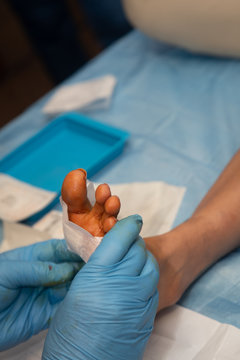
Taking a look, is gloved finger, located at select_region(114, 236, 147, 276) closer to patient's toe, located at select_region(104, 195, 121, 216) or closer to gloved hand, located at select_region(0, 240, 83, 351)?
patient's toe, located at select_region(104, 195, 121, 216)

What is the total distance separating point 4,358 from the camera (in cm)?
84

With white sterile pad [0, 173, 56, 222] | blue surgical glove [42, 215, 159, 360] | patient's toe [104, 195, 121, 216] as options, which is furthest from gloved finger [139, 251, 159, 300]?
white sterile pad [0, 173, 56, 222]

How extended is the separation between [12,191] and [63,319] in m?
0.58

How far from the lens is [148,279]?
0.69 meters

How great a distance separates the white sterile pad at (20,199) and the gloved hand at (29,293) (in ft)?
0.84

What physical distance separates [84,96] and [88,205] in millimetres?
841

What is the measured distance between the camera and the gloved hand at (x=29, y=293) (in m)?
0.81

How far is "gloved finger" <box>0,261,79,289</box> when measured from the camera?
819 millimetres

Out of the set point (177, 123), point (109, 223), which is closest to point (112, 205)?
point (109, 223)

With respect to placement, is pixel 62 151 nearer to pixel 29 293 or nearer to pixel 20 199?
pixel 20 199

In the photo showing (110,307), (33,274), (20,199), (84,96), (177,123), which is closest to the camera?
(110,307)

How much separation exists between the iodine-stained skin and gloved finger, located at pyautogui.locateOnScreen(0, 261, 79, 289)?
0.13 metres

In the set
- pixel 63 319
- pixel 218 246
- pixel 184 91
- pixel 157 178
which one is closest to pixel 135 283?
pixel 63 319

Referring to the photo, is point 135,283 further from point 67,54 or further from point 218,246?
point 67,54
